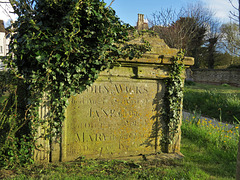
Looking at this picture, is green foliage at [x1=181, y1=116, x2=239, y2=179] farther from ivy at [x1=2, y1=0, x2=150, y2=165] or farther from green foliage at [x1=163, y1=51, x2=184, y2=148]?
ivy at [x1=2, y1=0, x2=150, y2=165]

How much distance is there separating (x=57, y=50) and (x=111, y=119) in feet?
4.72

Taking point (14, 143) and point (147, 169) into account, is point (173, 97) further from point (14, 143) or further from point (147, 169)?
point (14, 143)

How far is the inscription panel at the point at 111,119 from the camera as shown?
329 centimetres

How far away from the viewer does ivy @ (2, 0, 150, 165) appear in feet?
9.30

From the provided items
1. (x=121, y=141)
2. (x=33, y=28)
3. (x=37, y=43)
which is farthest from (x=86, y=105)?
(x=33, y=28)

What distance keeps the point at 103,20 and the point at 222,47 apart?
107 feet

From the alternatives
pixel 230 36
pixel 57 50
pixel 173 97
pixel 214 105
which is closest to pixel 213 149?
pixel 173 97

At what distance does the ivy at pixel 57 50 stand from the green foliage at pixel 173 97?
3.98 feet

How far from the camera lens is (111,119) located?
3484 mm

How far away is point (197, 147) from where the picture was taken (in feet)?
14.7

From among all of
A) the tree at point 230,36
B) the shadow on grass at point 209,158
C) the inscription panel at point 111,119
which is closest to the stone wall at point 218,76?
the tree at point 230,36

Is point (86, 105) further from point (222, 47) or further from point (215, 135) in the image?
point (222, 47)

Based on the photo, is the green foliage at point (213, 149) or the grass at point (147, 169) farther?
the green foliage at point (213, 149)

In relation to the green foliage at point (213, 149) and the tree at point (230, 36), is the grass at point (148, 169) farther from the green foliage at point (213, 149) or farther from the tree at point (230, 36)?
the tree at point (230, 36)
